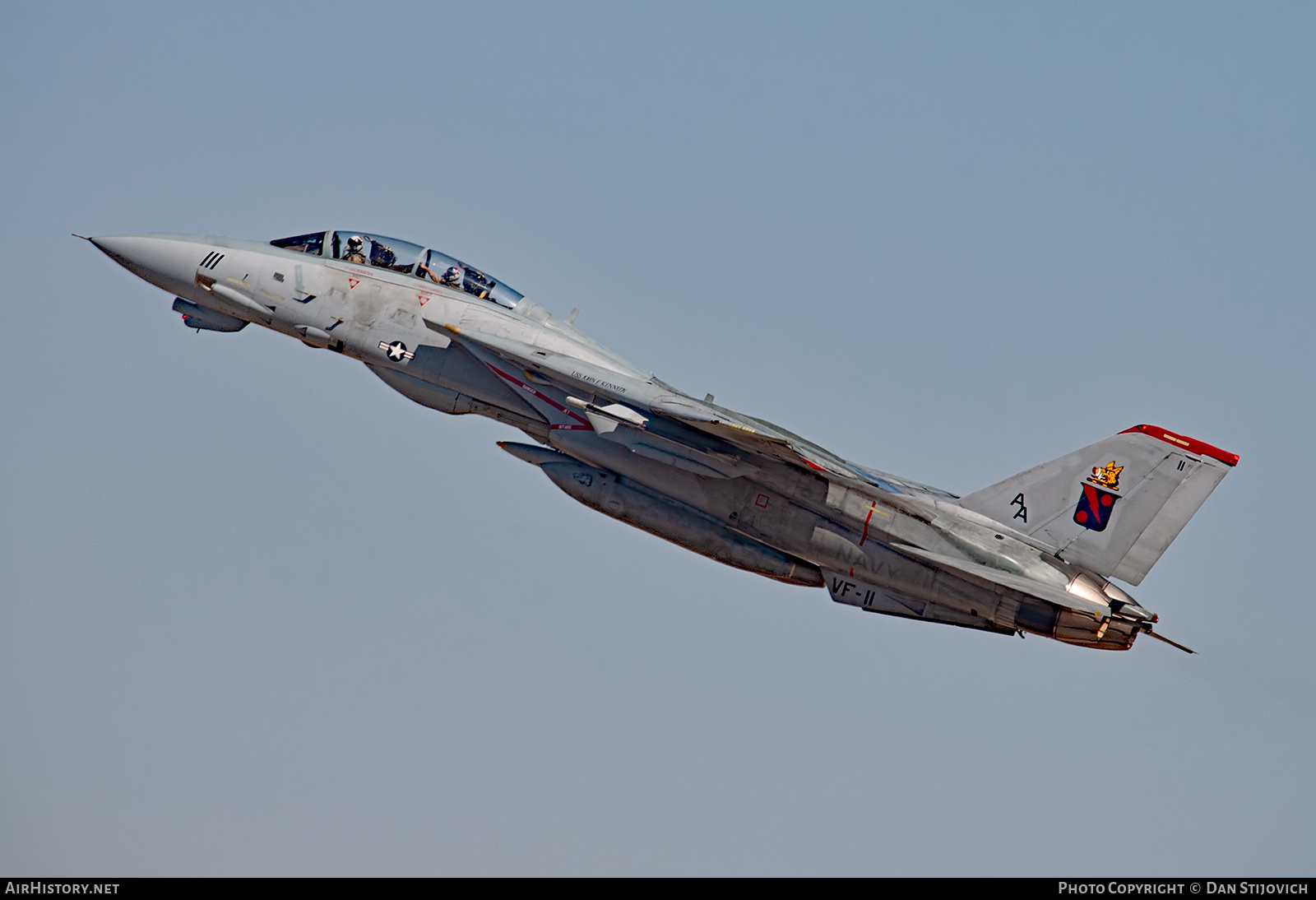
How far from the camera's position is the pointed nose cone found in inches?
849

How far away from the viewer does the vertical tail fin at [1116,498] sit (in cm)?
2112

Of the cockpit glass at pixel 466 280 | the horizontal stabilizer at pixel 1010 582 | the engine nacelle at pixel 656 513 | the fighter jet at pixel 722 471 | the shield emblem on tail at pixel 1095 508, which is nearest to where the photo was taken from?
the horizontal stabilizer at pixel 1010 582

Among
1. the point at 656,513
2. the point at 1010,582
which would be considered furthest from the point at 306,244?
the point at 1010,582

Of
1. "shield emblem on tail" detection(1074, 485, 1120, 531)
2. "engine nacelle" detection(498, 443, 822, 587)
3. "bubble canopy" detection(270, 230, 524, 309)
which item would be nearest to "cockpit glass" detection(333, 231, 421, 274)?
"bubble canopy" detection(270, 230, 524, 309)

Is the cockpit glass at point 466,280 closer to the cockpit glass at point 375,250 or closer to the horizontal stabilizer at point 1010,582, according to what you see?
the cockpit glass at point 375,250

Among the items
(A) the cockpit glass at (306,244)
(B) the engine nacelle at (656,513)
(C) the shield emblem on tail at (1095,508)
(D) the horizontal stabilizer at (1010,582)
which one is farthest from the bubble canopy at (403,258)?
(C) the shield emblem on tail at (1095,508)

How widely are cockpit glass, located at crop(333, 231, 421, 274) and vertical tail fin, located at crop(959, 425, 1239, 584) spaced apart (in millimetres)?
8822

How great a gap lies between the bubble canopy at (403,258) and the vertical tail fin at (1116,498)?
7523mm

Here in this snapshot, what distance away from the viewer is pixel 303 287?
70.5 ft

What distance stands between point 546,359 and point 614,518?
98.6 inches

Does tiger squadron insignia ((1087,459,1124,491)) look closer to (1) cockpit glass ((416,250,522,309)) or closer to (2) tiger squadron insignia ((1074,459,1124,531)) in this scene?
(2) tiger squadron insignia ((1074,459,1124,531))
